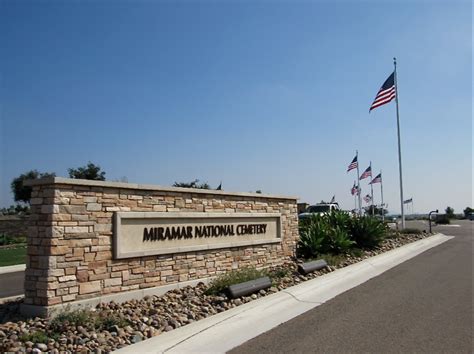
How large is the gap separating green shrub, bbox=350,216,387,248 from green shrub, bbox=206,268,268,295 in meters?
7.21

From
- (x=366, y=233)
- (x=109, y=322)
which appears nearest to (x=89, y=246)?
(x=109, y=322)

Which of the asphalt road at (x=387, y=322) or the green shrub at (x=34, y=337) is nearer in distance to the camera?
the asphalt road at (x=387, y=322)

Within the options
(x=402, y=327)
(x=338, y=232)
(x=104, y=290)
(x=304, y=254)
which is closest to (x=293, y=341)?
(x=402, y=327)

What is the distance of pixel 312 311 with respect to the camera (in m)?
8.25

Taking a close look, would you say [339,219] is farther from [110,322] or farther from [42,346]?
[42,346]

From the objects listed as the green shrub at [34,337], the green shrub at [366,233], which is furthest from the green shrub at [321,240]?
the green shrub at [34,337]

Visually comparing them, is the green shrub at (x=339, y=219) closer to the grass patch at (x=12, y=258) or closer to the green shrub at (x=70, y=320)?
the green shrub at (x=70, y=320)

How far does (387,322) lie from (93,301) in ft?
16.2

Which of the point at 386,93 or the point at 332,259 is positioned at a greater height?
the point at 386,93

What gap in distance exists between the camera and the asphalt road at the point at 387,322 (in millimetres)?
6180

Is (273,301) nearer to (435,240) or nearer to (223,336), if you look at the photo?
(223,336)

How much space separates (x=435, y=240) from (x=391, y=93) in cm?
805

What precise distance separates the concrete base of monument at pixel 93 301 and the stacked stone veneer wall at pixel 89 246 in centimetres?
8

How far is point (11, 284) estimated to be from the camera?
41.4 ft
